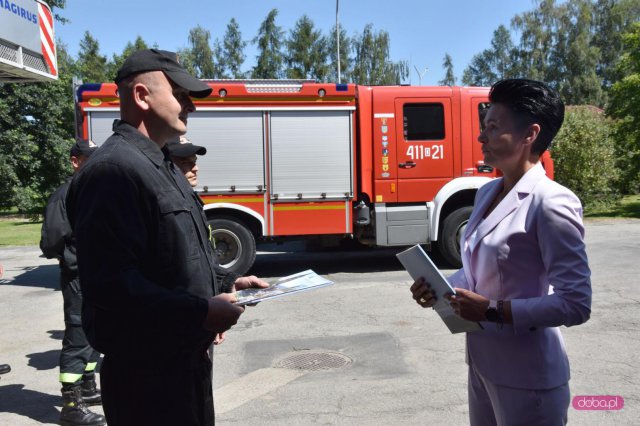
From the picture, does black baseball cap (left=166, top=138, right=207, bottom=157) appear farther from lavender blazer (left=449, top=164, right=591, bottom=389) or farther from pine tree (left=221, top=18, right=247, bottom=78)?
pine tree (left=221, top=18, right=247, bottom=78)

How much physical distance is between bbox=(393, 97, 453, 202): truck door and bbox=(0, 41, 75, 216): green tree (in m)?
12.7

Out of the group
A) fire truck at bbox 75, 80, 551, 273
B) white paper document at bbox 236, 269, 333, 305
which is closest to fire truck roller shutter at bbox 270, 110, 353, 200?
fire truck at bbox 75, 80, 551, 273

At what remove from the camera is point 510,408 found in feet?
6.91

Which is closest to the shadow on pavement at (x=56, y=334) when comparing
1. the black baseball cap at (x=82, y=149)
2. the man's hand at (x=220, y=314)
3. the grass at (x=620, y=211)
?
the black baseball cap at (x=82, y=149)

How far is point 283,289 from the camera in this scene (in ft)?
7.00

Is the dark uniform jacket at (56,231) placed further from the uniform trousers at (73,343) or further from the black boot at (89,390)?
the black boot at (89,390)

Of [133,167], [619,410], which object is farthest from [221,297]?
[619,410]

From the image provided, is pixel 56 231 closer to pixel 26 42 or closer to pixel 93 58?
pixel 26 42

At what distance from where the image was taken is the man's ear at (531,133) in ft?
7.11

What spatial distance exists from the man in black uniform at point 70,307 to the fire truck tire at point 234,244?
485 cm

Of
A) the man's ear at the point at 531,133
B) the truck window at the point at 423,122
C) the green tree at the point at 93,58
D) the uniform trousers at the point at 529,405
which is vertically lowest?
the uniform trousers at the point at 529,405

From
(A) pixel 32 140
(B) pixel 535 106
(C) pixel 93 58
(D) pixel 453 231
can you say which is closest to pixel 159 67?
(B) pixel 535 106

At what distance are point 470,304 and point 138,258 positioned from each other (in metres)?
1.17

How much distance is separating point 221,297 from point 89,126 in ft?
26.4
